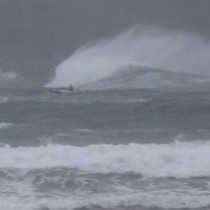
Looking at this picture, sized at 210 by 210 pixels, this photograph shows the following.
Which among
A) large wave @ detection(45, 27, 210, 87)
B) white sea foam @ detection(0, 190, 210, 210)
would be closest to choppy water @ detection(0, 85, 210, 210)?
white sea foam @ detection(0, 190, 210, 210)

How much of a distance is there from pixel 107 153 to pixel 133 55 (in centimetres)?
1984

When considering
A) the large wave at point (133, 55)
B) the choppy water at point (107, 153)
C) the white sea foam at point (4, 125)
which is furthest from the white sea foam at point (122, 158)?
the large wave at point (133, 55)

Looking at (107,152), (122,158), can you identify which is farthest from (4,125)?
(122,158)

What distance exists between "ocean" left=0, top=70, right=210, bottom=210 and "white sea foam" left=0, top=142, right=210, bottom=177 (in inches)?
0.6

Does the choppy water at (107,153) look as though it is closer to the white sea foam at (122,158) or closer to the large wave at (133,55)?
the white sea foam at (122,158)

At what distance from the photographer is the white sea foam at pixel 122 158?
14.0m

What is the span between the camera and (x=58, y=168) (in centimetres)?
1426

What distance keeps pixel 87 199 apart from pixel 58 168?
2.22 m

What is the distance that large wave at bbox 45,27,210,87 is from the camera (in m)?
33.3

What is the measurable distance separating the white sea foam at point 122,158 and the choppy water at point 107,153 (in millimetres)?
14

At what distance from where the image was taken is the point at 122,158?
14.6 meters

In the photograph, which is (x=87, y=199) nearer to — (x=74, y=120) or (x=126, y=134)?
(x=126, y=134)

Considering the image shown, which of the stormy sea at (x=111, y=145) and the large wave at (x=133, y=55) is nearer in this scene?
the stormy sea at (x=111, y=145)

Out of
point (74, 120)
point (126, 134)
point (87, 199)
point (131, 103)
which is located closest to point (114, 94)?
point (131, 103)
